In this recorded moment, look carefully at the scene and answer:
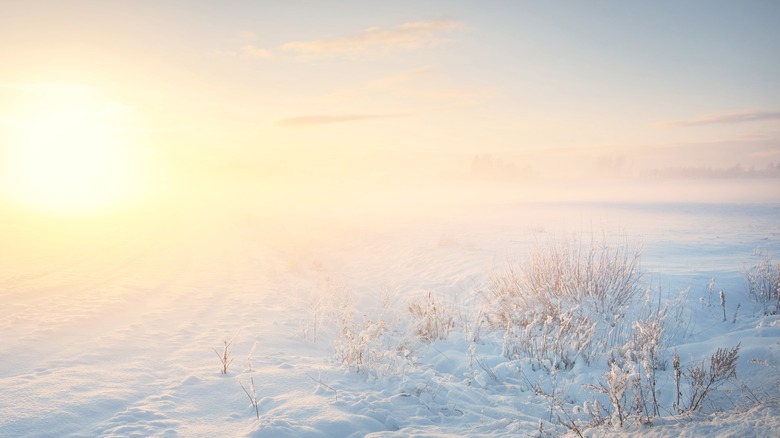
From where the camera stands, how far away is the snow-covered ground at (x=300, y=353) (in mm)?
4223

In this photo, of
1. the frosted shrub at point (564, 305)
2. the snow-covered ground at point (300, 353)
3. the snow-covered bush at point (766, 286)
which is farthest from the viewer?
the snow-covered bush at point (766, 286)

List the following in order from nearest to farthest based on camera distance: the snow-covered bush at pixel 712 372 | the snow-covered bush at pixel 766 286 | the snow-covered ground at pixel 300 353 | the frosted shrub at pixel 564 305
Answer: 1. the snow-covered bush at pixel 712 372
2. the snow-covered ground at pixel 300 353
3. the frosted shrub at pixel 564 305
4. the snow-covered bush at pixel 766 286

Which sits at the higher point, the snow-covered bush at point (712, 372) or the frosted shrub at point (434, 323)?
the snow-covered bush at point (712, 372)

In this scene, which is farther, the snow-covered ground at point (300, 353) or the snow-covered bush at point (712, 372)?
the snow-covered ground at point (300, 353)

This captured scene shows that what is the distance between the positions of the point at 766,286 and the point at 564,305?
14.6ft

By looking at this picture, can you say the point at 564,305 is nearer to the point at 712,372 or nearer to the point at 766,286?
the point at 712,372

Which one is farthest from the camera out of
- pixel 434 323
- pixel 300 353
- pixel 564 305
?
pixel 434 323

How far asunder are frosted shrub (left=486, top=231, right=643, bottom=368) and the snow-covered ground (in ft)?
1.29

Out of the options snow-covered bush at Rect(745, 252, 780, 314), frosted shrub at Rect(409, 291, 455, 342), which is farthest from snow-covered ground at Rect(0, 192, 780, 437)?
snow-covered bush at Rect(745, 252, 780, 314)

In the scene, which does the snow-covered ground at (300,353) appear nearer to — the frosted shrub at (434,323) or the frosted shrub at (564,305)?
the frosted shrub at (434,323)

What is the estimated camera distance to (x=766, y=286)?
8.20m

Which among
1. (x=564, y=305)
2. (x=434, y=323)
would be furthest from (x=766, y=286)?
(x=434, y=323)

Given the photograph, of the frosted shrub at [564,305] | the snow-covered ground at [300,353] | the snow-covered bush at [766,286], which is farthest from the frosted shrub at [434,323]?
the snow-covered bush at [766,286]

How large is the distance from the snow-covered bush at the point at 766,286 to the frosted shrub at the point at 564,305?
7.14ft
